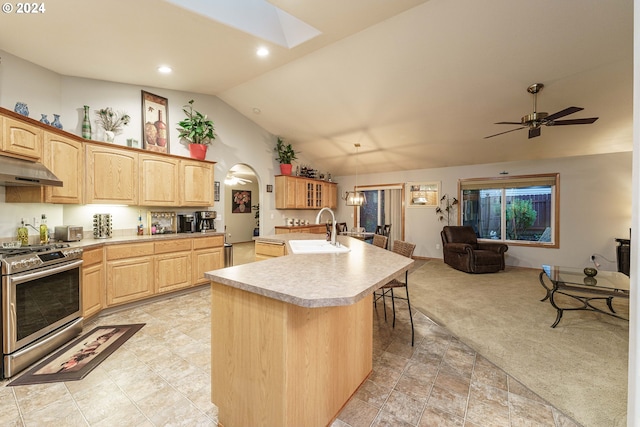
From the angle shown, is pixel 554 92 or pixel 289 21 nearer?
pixel 289 21

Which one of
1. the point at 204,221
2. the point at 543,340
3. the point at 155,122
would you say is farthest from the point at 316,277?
the point at 155,122

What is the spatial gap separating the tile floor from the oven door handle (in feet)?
2.49

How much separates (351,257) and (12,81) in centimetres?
395

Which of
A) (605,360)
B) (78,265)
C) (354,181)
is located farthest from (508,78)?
(78,265)

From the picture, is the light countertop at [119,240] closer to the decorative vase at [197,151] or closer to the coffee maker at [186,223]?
the coffee maker at [186,223]

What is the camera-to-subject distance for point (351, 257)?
2100mm

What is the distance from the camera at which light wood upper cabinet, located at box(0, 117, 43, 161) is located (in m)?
2.26

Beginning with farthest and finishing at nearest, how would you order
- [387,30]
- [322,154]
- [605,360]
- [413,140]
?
[322,154]
[413,140]
[387,30]
[605,360]

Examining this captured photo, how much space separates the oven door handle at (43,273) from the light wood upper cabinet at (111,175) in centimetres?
91

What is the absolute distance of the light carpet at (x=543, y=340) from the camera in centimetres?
184

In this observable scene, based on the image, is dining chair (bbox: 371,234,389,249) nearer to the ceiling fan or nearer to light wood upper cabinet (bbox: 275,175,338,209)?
the ceiling fan

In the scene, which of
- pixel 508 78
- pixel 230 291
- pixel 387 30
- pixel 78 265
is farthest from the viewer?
pixel 508 78

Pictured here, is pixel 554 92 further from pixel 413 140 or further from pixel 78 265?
pixel 78 265

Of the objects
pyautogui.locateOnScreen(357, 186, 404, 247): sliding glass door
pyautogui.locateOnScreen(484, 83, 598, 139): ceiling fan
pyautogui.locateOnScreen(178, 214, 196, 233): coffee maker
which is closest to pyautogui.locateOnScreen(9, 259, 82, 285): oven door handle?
pyautogui.locateOnScreen(178, 214, 196, 233): coffee maker
